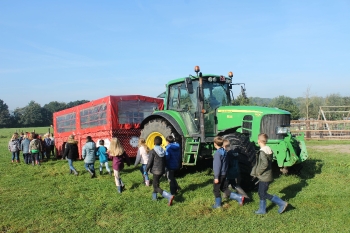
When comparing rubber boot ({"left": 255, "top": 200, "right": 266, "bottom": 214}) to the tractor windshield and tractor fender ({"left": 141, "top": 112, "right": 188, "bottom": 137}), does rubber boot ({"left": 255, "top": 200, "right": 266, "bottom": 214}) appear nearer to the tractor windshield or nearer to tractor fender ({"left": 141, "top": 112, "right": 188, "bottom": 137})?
tractor fender ({"left": 141, "top": 112, "right": 188, "bottom": 137})

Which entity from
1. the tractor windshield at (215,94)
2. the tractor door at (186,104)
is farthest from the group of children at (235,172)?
the tractor windshield at (215,94)

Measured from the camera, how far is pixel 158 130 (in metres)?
8.74

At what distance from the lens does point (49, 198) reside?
7.34 m

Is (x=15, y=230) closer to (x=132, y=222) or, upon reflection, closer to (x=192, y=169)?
(x=132, y=222)

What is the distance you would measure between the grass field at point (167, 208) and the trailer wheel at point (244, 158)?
279 mm

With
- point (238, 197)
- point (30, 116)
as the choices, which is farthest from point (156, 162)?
point (30, 116)

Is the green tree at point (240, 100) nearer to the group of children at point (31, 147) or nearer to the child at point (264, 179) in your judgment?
the child at point (264, 179)

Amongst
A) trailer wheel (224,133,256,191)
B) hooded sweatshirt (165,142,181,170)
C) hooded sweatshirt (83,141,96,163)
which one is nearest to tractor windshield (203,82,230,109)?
trailer wheel (224,133,256,191)

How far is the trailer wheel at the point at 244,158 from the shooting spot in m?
6.76

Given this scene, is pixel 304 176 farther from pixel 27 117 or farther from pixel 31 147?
pixel 27 117

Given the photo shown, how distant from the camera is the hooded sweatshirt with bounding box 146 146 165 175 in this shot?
6688 millimetres

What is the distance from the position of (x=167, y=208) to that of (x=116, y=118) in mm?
5740

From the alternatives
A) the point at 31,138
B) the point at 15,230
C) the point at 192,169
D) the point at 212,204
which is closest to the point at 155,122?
the point at 192,169

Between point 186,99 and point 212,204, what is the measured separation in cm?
326
